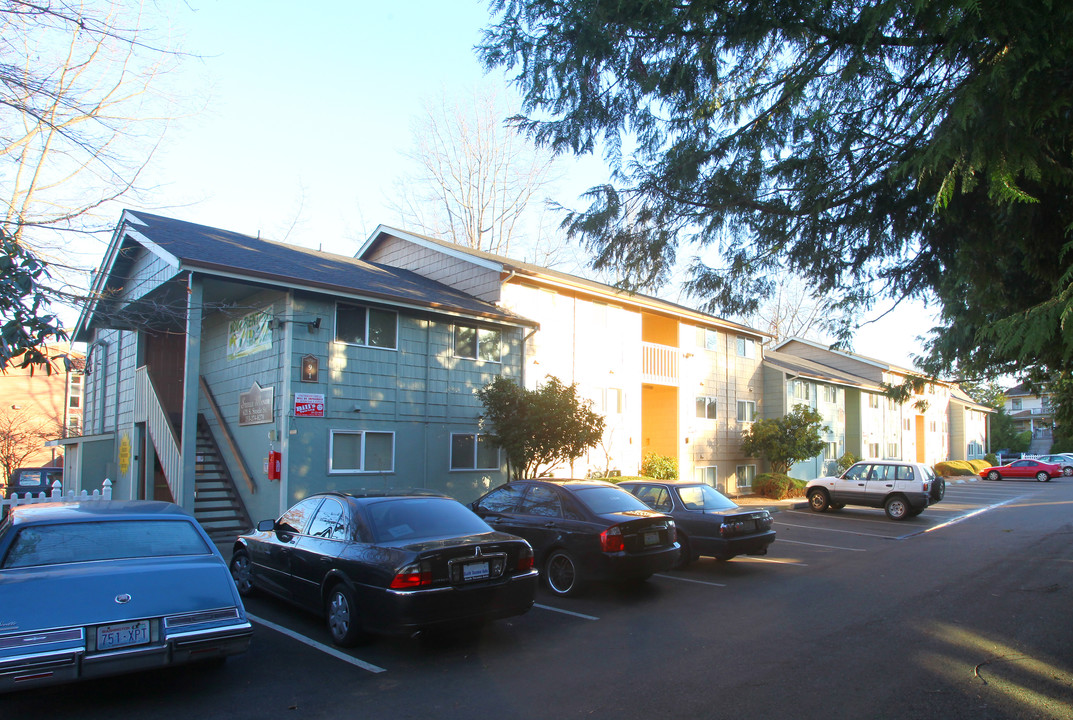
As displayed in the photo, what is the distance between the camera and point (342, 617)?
6.94 metres

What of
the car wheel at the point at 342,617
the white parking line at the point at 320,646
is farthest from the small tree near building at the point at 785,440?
the car wheel at the point at 342,617

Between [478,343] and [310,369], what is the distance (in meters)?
4.76

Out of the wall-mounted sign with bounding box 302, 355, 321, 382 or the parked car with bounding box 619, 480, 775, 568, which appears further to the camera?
the wall-mounted sign with bounding box 302, 355, 321, 382

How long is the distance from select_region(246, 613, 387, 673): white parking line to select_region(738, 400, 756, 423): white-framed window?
24.3 m

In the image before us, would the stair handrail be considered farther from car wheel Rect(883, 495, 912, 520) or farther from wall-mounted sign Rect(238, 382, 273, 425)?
car wheel Rect(883, 495, 912, 520)

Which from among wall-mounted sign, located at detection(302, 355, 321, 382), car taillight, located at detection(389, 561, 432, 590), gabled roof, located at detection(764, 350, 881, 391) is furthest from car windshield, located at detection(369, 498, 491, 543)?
gabled roof, located at detection(764, 350, 881, 391)

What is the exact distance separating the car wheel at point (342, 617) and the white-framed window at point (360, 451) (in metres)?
7.89

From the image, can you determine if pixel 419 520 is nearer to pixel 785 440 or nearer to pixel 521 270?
pixel 521 270

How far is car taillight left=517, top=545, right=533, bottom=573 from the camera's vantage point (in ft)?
23.9

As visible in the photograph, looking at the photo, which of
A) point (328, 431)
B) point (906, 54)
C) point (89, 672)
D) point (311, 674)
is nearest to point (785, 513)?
point (328, 431)

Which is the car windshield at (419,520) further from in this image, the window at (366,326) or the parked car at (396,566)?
the window at (366,326)

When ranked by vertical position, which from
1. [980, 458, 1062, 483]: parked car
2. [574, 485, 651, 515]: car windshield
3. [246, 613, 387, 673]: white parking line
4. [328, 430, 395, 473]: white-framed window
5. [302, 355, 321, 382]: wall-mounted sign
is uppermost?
[302, 355, 321, 382]: wall-mounted sign

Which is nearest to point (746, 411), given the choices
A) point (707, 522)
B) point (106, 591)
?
point (707, 522)

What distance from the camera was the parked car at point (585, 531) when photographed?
902 cm
